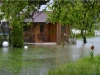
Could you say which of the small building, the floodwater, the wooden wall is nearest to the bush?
the small building

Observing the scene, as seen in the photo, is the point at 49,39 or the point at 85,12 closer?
the point at 85,12

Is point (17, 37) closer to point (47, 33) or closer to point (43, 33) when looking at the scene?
point (43, 33)

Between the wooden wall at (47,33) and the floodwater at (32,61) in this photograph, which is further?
the wooden wall at (47,33)

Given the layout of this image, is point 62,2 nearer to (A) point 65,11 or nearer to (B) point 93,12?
(A) point 65,11

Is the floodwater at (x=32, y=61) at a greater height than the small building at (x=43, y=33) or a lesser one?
lesser

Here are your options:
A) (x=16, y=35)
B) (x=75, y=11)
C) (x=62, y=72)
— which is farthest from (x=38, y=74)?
(x=16, y=35)

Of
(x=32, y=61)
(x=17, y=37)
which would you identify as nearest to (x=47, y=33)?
(x=17, y=37)

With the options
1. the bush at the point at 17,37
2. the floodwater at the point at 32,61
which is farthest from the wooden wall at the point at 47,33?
the floodwater at the point at 32,61

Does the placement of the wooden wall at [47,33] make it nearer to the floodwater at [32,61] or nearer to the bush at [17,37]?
the bush at [17,37]

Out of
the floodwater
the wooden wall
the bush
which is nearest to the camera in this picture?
the floodwater

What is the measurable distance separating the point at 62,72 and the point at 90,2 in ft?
9.24

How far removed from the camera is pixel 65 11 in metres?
5.37

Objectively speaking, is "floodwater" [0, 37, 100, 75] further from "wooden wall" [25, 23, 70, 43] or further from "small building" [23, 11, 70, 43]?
"small building" [23, 11, 70, 43]

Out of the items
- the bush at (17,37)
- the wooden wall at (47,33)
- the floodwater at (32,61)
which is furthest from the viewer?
the wooden wall at (47,33)
